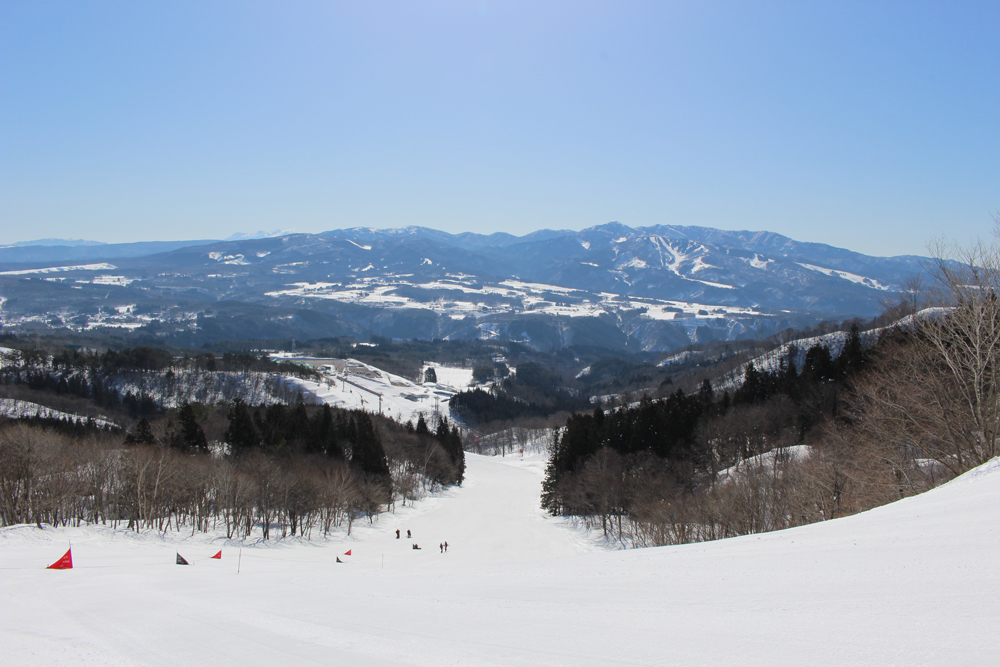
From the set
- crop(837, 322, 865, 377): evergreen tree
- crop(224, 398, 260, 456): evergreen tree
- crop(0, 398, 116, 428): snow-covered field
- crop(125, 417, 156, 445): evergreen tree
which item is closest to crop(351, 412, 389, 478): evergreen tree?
crop(224, 398, 260, 456): evergreen tree

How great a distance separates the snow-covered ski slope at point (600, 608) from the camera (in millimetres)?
9008

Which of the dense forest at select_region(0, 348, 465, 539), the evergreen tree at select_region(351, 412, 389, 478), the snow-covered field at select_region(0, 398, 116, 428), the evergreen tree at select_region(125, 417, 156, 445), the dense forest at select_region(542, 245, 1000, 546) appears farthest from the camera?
the snow-covered field at select_region(0, 398, 116, 428)

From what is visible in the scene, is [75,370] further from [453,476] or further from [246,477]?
[246,477]

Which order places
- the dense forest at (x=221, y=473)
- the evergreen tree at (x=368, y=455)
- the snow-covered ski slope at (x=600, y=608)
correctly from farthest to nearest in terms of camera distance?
the evergreen tree at (x=368, y=455) → the dense forest at (x=221, y=473) → the snow-covered ski slope at (x=600, y=608)

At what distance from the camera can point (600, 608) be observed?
12.9m

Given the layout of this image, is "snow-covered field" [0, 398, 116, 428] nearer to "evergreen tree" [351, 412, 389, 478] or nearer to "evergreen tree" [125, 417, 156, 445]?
"evergreen tree" [125, 417, 156, 445]

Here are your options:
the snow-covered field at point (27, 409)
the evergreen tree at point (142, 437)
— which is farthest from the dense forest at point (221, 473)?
the snow-covered field at point (27, 409)

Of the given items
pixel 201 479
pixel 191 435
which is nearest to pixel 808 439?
pixel 201 479

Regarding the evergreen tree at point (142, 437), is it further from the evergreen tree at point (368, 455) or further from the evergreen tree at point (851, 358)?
the evergreen tree at point (851, 358)

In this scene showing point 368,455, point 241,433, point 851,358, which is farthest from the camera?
point 368,455

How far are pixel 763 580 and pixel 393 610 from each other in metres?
9.36

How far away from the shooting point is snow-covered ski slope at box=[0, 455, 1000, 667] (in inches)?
355

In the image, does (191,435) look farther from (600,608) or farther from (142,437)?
(600,608)

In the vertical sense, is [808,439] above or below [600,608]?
below
